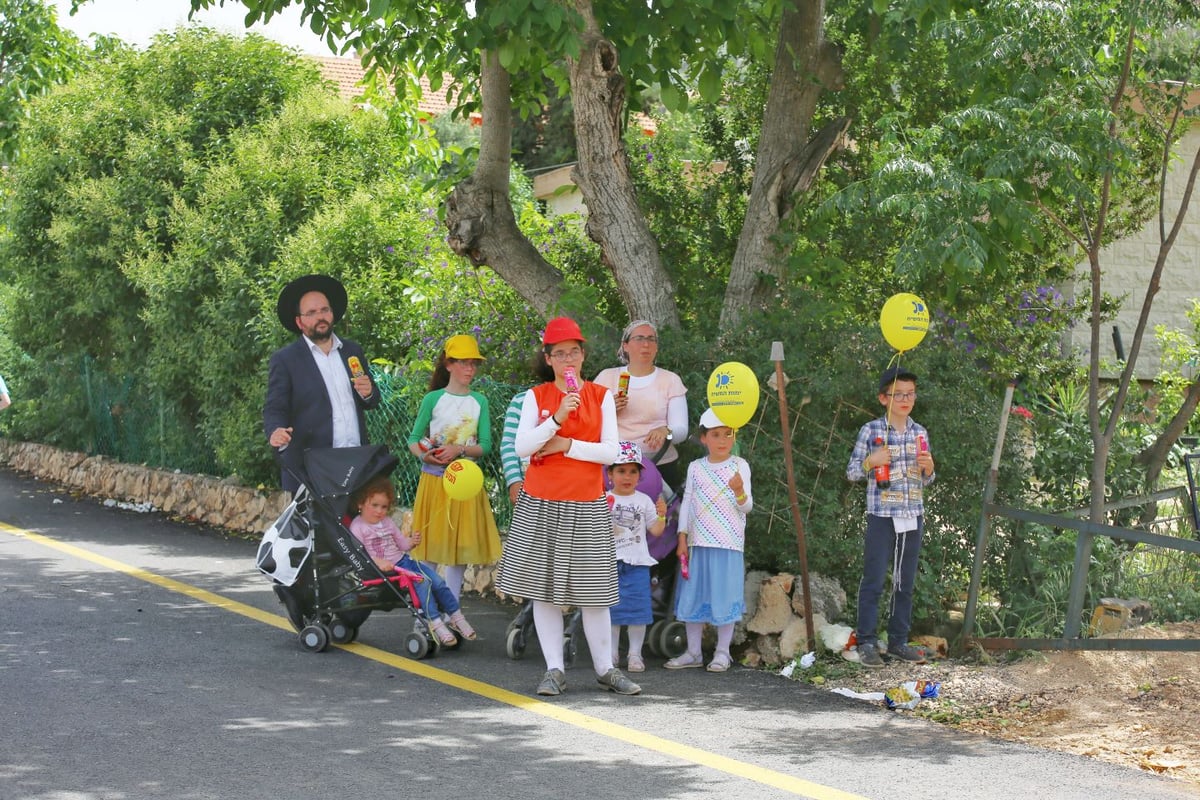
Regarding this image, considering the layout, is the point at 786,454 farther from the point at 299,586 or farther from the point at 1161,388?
the point at 1161,388

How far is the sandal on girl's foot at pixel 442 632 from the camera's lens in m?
8.33

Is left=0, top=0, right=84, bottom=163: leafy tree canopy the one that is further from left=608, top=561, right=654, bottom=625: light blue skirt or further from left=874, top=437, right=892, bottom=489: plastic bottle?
left=874, top=437, right=892, bottom=489: plastic bottle

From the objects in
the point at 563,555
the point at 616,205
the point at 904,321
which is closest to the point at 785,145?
the point at 616,205

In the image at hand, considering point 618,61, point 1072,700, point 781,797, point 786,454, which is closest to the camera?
point 781,797

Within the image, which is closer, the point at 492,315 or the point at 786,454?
the point at 786,454

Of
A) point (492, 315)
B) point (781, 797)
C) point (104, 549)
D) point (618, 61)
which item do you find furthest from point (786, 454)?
point (104, 549)

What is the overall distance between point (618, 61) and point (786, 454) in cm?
345

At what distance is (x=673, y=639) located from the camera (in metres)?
8.41

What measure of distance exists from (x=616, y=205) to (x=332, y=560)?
3427 millimetres

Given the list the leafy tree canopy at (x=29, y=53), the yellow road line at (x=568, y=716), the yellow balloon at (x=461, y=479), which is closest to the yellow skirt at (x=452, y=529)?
the yellow balloon at (x=461, y=479)

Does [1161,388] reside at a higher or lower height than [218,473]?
higher

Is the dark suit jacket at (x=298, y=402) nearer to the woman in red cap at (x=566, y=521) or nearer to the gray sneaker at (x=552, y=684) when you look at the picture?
the woman in red cap at (x=566, y=521)

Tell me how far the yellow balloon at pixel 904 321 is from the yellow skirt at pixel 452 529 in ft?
8.63

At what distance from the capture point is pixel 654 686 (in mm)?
7746
